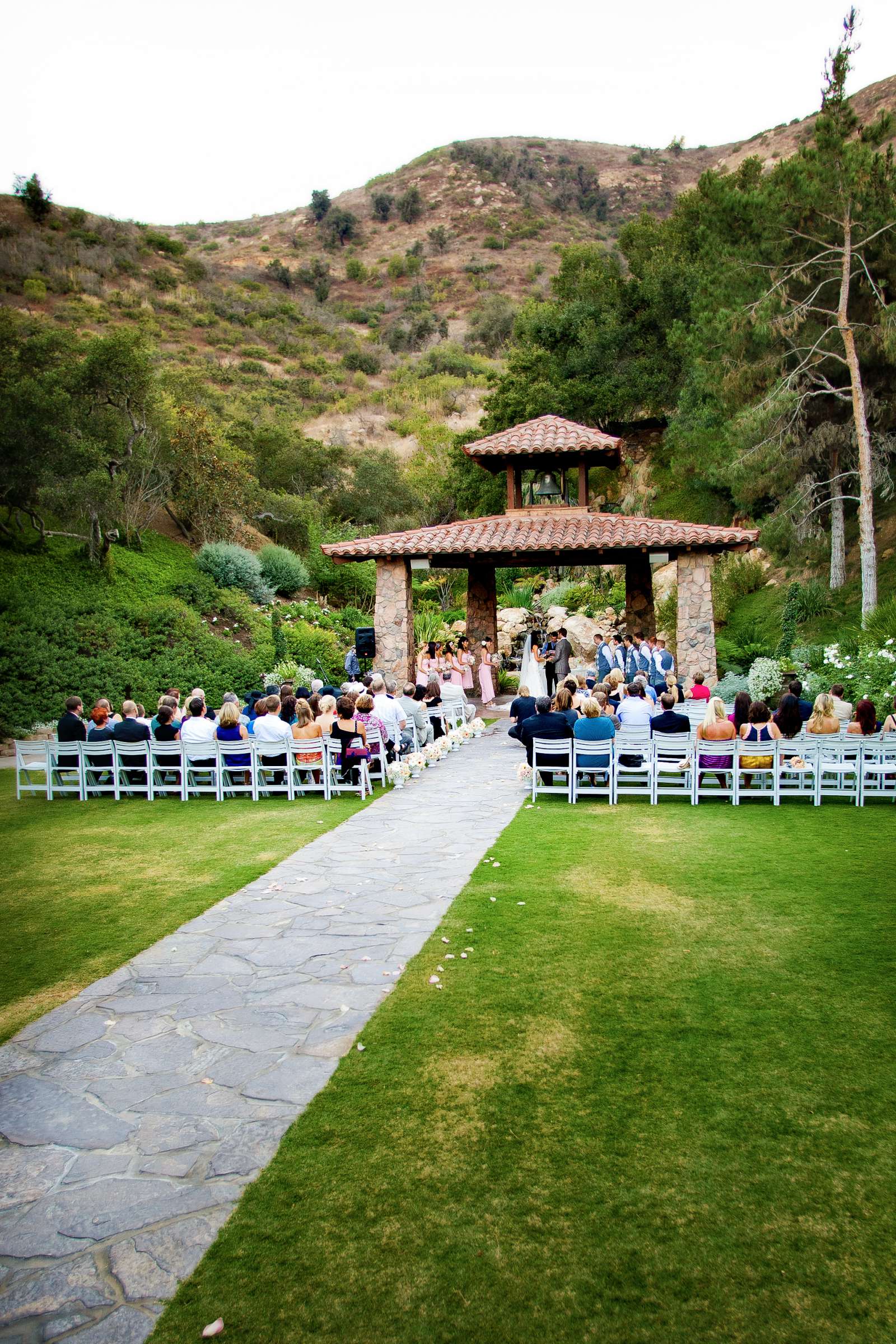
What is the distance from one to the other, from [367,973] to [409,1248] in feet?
7.97

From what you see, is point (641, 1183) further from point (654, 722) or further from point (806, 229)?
point (806, 229)

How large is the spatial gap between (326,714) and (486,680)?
925 cm

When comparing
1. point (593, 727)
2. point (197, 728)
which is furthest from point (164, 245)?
point (593, 727)

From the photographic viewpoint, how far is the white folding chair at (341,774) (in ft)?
35.9

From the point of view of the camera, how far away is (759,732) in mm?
10406

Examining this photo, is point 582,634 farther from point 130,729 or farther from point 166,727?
point 130,729

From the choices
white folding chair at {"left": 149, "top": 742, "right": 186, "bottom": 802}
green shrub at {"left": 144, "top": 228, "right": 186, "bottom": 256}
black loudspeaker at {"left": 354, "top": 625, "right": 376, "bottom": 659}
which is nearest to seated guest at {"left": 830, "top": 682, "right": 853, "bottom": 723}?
white folding chair at {"left": 149, "top": 742, "right": 186, "bottom": 802}

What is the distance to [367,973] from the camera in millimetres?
5441

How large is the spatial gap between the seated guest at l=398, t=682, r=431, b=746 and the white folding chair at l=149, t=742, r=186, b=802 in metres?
3.17

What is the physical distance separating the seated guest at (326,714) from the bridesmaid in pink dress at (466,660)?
830cm

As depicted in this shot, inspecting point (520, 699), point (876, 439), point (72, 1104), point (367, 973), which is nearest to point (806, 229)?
point (876, 439)

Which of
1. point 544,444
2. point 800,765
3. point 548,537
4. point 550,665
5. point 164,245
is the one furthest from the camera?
point 164,245

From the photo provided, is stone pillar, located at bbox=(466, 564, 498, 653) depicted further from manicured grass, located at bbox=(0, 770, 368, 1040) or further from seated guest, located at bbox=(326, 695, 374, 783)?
manicured grass, located at bbox=(0, 770, 368, 1040)

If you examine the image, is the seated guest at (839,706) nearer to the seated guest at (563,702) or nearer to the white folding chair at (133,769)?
the seated guest at (563,702)
